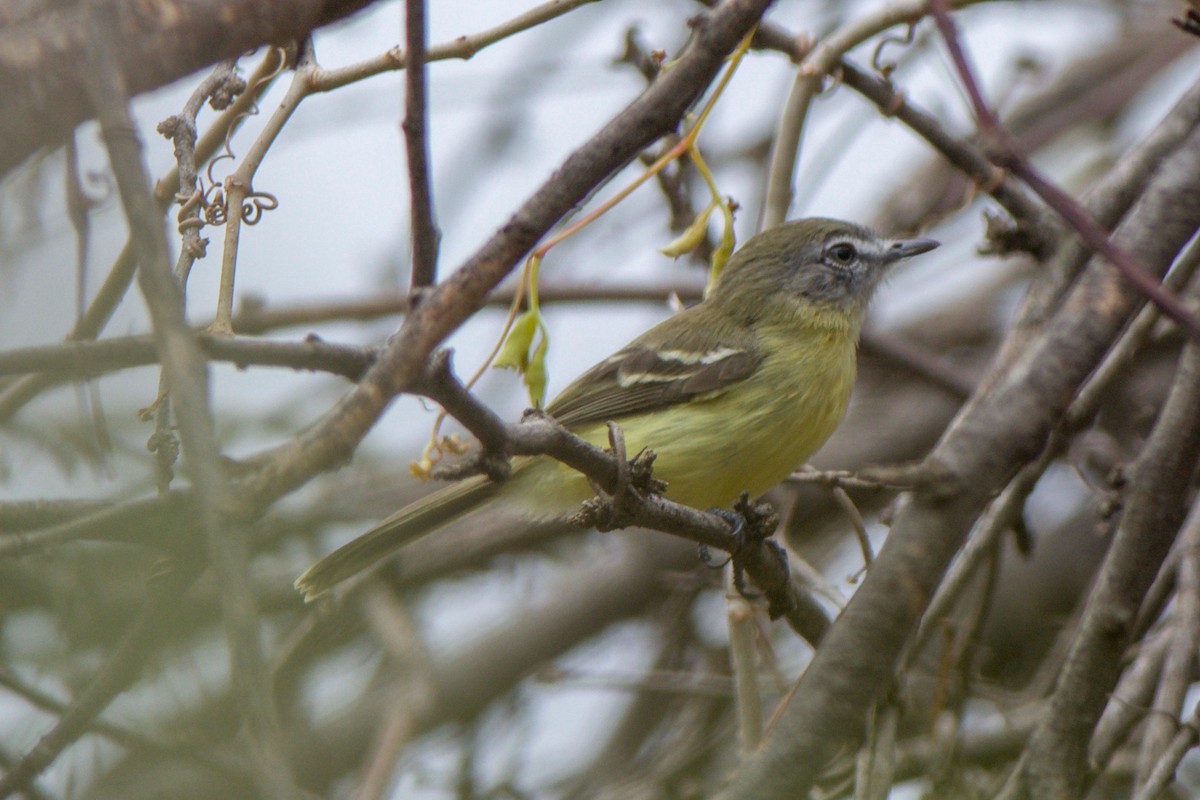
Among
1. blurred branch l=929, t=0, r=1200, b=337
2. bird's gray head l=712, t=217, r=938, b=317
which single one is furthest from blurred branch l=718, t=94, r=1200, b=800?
bird's gray head l=712, t=217, r=938, b=317

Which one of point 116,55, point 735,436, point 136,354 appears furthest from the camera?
point 735,436

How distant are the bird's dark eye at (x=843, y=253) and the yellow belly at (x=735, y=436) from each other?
30.8 inches

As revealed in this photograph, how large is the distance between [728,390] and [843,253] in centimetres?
115

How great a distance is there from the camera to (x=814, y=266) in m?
5.44

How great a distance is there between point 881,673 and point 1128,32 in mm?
5480

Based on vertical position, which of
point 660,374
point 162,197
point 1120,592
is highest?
point 162,197

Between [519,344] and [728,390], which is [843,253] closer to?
[728,390]

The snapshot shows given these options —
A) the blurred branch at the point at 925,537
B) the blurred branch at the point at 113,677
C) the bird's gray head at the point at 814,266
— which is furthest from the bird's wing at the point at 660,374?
the blurred branch at the point at 113,677

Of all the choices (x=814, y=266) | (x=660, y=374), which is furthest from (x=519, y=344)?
(x=814, y=266)

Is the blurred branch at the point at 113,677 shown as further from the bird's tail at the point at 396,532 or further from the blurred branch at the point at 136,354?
the bird's tail at the point at 396,532

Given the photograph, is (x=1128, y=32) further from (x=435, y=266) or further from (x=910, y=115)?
(x=435, y=266)

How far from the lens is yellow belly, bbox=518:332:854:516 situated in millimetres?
4449

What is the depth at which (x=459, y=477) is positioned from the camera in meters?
2.23

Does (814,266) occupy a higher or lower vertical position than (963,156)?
Answer: higher
